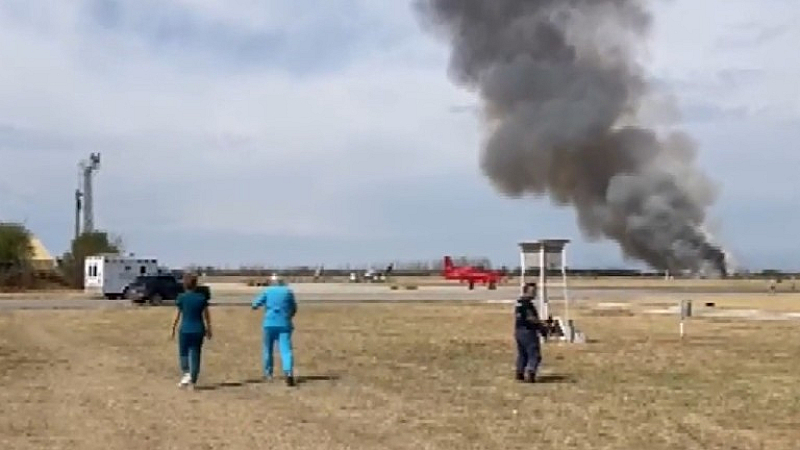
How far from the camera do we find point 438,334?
102 feet

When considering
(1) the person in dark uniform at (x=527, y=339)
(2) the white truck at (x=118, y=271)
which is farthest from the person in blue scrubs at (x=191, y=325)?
(2) the white truck at (x=118, y=271)

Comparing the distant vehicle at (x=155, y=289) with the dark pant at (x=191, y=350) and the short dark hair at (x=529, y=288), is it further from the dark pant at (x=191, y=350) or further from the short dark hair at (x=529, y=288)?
the dark pant at (x=191, y=350)

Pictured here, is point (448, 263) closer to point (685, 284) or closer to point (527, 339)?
point (685, 284)

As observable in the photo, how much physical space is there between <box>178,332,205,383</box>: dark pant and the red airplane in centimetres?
5954

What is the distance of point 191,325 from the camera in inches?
699

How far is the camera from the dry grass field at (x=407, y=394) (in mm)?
12688

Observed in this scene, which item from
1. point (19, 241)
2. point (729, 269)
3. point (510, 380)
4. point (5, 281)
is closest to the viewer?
point (510, 380)

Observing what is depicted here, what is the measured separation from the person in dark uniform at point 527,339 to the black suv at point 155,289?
3643cm

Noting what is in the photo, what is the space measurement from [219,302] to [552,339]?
27.0 m

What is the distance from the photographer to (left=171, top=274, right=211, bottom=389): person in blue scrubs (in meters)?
17.8

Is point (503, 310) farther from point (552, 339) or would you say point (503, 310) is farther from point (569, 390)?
point (569, 390)

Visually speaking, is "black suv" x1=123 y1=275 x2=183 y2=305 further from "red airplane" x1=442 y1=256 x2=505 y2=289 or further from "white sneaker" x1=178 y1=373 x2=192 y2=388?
"white sneaker" x1=178 y1=373 x2=192 y2=388

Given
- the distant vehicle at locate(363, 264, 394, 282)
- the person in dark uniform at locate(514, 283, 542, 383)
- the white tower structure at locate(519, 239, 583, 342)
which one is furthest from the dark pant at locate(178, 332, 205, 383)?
the distant vehicle at locate(363, 264, 394, 282)

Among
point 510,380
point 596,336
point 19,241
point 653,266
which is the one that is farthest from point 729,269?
point 510,380
